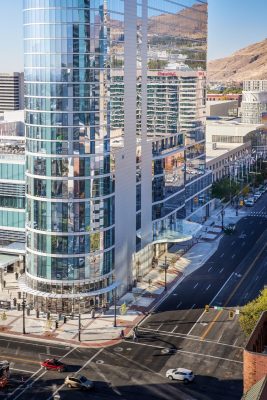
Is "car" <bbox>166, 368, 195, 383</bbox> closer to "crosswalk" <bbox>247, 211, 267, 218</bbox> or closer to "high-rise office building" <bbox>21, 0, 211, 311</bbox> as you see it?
"high-rise office building" <bbox>21, 0, 211, 311</bbox>

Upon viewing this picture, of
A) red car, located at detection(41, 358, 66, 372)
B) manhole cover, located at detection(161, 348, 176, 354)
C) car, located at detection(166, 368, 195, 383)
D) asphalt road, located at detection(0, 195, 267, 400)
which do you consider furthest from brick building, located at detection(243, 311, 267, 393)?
red car, located at detection(41, 358, 66, 372)

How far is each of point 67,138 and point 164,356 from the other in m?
28.6

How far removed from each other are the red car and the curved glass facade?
1630 cm

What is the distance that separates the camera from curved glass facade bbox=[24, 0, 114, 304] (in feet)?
263

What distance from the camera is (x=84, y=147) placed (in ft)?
268

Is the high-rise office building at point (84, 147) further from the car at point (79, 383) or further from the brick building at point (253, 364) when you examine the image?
the brick building at point (253, 364)

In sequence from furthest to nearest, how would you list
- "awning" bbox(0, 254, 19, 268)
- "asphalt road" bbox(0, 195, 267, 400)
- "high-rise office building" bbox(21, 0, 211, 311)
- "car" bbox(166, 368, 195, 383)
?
"awning" bbox(0, 254, 19, 268), "high-rise office building" bbox(21, 0, 211, 311), "car" bbox(166, 368, 195, 383), "asphalt road" bbox(0, 195, 267, 400)

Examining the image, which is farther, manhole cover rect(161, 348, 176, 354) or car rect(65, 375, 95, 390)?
manhole cover rect(161, 348, 176, 354)

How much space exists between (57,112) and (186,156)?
135 feet

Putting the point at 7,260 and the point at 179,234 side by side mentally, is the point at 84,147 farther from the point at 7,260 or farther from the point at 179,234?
the point at 179,234

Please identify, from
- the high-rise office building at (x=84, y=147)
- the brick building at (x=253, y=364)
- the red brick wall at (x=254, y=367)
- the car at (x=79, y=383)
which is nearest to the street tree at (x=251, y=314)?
the brick building at (x=253, y=364)

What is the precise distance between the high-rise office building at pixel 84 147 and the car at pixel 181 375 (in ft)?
68.5

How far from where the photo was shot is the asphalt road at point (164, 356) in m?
61.9

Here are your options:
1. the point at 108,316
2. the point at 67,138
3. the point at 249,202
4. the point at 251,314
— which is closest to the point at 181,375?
the point at 251,314
